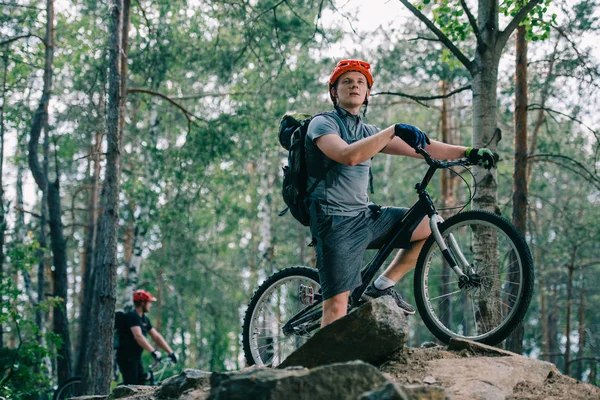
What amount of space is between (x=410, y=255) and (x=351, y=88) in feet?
4.22

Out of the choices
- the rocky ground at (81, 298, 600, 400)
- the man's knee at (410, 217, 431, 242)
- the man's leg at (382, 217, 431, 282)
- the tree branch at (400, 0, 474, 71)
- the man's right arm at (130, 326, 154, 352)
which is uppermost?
the tree branch at (400, 0, 474, 71)

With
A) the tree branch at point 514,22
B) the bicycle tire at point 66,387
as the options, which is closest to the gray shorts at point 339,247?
the tree branch at point 514,22

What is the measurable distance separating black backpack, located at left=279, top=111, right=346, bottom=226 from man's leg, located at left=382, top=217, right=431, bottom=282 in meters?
0.73

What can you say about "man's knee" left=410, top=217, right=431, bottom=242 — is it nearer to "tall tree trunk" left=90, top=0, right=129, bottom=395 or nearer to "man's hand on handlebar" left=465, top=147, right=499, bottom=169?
"man's hand on handlebar" left=465, top=147, right=499, bottom=169

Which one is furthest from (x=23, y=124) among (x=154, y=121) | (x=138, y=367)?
(x=138, y=367)

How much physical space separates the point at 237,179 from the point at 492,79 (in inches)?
467

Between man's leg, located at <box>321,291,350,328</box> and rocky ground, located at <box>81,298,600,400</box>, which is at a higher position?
man's leg, located at <box>321,291,350,328</box>

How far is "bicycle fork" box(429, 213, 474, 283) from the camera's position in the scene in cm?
432

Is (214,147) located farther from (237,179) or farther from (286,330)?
(286,330)

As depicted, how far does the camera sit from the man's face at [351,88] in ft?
14.9

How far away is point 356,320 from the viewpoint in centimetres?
409

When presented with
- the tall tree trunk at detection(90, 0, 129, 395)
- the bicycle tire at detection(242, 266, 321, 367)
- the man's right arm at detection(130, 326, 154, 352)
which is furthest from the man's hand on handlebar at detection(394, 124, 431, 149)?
the man's right arm at detection(130, 326, 154, 352)

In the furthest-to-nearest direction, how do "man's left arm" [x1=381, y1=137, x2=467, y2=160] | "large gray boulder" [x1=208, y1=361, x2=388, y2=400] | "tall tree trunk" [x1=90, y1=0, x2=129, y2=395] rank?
"tall tree trunk" [x1=90, y1=0, x2=129, y2=395] < "man's left arm" [x1=381, y1=137, x2=467, y2=160] < "large gray boulder" [x1=208, y1=361, x2=388, y2=400]

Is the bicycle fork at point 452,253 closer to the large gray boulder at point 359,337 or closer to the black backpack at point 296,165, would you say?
the large gray boulder at point 359,337
